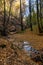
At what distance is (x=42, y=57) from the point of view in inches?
314

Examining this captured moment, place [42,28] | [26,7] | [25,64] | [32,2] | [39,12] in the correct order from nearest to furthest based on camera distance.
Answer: [25,64], [42,28], [39,12], [32,2], [26,7]

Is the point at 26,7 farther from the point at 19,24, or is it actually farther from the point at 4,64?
the point at 4,64

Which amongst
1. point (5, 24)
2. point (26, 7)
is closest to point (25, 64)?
point (5, 24)

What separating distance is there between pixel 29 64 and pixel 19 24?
23850mm

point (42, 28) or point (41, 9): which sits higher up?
point (41, 9)

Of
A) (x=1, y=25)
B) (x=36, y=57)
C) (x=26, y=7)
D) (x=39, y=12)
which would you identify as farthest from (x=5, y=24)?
(x=26, y=7)

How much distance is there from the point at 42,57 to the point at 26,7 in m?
28.3

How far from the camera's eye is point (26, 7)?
35.4 m

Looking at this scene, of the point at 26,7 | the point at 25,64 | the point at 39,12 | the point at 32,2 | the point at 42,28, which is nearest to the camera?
the point at 25,64

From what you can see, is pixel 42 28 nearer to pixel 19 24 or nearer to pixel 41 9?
pixel 41 9

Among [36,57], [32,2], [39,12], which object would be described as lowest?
[36,57]

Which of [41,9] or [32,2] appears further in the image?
[32,2]

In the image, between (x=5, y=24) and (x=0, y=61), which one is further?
(x=5, y=24)

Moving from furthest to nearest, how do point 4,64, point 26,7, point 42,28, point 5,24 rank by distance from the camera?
point 26,7 < point 42,28 < point 5,24 < point 4,64
